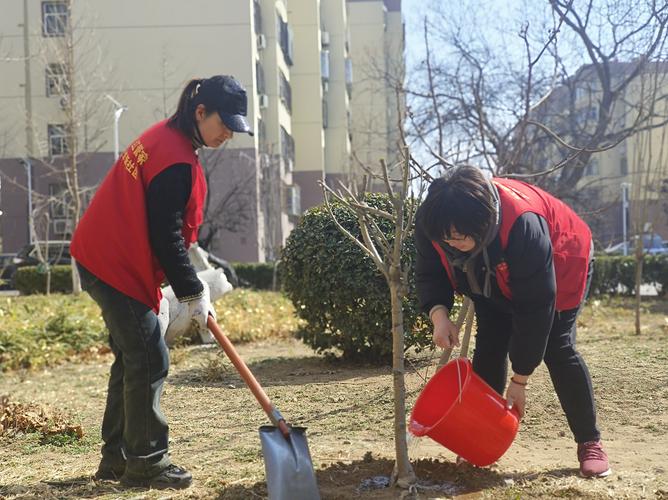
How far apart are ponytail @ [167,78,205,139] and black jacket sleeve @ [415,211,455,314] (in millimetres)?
990

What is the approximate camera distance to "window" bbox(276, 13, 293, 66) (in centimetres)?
2592

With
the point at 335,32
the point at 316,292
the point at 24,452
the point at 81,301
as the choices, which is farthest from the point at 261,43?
the point at 24,452

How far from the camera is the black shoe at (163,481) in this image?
10.1 ft

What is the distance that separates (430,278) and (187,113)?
45.6 inches

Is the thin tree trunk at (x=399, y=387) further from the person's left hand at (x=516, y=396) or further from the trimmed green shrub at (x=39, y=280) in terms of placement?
the trimmed green shrub at (x=39, y=280)

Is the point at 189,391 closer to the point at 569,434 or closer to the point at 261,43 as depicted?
the point at 569,434

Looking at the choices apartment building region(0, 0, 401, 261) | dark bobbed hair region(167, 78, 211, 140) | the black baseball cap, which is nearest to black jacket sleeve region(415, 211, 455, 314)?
the black baseball cap

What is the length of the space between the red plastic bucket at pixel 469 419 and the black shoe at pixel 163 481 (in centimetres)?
96

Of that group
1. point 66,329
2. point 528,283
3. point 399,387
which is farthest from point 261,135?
point 528,283

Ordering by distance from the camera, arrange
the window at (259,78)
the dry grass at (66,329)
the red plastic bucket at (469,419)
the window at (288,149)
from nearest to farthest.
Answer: the red plastic bucket at (469,419), the dry grass at (66,329), the window at (259,78), the window at (288,149)

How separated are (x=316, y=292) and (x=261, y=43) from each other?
66.0ft

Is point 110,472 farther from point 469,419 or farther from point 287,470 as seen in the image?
point 469,419

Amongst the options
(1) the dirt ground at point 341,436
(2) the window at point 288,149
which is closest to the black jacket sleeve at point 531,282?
(1) the dirt ground at point 341,436

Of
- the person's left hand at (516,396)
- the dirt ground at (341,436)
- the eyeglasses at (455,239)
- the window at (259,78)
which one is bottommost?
the dirt ground at (341,436)
